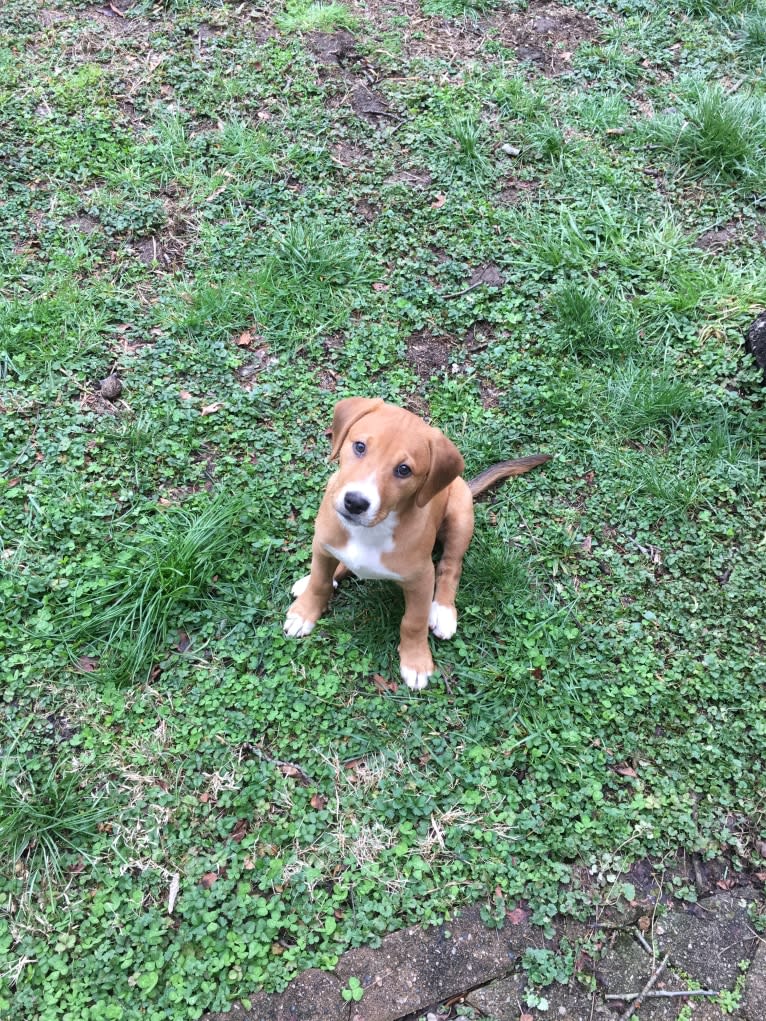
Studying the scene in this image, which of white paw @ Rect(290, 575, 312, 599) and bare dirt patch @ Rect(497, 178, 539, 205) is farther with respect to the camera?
bare dirt patch @ Rect(497, 178, 539, 205)

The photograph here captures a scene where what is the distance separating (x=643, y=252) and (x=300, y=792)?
13.8ft

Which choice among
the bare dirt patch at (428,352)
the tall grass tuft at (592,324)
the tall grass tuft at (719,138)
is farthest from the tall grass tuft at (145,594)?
the tall grass tuft at (719,138)

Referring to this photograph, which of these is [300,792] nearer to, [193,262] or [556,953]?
[556,953]

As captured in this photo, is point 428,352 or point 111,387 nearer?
point 111,387

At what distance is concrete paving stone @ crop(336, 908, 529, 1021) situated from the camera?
2.76m

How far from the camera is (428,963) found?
9.27ft

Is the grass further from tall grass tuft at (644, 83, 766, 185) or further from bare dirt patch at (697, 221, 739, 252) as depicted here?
bare dirt patch at (697, 221, 739, 252)

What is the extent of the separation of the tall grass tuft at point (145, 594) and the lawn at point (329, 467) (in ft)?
0.07

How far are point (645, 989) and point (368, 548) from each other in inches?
80.8

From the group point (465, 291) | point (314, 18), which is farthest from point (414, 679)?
point (314, 18)

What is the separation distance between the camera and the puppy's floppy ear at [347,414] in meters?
2.97

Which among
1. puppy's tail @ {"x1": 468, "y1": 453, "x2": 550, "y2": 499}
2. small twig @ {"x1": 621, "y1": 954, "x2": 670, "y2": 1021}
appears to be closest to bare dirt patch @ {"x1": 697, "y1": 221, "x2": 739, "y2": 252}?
puppy's tail @ {"x1": 468, "y1": 453, "x2": 550, "y2": 499}

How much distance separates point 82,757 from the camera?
10.4ft

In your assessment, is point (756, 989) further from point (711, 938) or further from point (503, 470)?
point (503, 470)
